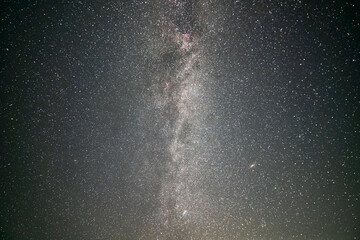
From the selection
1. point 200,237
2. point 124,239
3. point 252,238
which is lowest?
point 124,239

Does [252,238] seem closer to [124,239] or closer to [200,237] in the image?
[200,237]

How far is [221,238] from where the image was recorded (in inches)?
93.2

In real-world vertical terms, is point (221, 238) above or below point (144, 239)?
above

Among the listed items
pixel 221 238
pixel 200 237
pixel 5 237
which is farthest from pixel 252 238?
pixel 5 237

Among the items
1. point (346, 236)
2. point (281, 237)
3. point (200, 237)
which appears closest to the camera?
point (200, 237)

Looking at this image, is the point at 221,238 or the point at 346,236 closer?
the point at 221,238

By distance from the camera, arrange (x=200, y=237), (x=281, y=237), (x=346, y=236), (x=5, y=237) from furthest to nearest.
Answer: (x=346, y=236) → (x=5, y=237) → (x=281, y=237) → (x=200, y=237)

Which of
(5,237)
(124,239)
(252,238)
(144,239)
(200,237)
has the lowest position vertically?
(5,237)

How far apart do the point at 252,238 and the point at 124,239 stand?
160 centimetres

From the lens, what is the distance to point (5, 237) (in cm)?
267

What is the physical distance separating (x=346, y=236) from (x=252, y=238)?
5.15 ft

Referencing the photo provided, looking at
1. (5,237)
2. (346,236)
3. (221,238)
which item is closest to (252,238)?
(221,238)

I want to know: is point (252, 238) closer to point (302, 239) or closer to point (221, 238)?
point (221, 238)

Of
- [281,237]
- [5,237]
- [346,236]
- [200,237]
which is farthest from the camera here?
[346,236]
